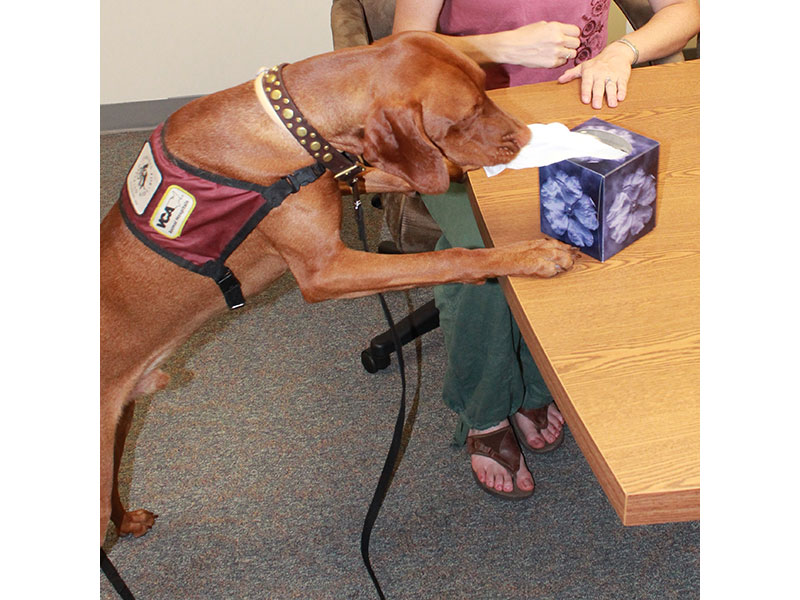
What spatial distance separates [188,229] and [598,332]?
0.80 meters

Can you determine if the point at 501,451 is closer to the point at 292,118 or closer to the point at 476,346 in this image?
the point at 476,346

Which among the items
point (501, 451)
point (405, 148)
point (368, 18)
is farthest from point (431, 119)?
point (368, 18)

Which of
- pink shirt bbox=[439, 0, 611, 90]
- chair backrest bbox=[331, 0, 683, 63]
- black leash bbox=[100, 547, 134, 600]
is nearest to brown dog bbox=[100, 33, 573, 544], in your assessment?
black leash bbox=[100, 547, 134, 600]

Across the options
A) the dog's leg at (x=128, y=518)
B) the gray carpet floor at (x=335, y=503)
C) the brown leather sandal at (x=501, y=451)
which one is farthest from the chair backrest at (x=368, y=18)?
the dog's leg at (x=128, y=518)

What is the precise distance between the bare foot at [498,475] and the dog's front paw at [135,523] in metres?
0.94

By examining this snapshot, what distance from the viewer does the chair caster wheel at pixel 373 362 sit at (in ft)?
8.31

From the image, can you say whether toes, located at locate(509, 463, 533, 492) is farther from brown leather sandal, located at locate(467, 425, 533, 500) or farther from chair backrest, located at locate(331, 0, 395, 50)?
chair backrest, located at locate(331, 0, 395, 50)

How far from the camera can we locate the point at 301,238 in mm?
1486

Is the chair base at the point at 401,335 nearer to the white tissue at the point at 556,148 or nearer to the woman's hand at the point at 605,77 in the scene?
the woman's hand at the point at 605,77

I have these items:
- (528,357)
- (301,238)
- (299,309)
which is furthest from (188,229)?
(299,309)

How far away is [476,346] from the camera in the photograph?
1957mm

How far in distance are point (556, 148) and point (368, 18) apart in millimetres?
1650

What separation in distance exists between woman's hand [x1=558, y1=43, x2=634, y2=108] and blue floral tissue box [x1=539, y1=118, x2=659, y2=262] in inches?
19.3

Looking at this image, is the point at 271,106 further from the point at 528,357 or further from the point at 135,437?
the point at 135,437
